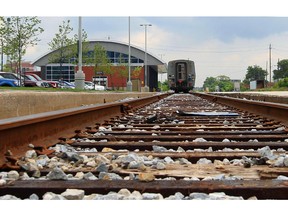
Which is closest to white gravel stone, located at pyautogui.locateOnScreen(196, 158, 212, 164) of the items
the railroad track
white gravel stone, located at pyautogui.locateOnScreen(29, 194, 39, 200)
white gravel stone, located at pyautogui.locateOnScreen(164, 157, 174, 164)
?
the railroad track

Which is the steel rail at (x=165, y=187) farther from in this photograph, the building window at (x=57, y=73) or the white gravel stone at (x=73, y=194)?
the building window at (x=57, y=73)

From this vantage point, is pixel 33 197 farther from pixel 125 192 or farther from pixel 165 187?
pixel 165 187

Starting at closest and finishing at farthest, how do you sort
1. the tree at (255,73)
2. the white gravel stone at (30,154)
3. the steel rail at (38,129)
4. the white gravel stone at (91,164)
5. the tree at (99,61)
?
the white gravel stone at (91,164) → the steel rail at (38,129) → the white gravel stone at (30,154) → the tree at (99,61) → the tree at (255,73)

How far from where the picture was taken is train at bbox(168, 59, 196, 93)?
1390 inches

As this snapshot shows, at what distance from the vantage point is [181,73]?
35.7m

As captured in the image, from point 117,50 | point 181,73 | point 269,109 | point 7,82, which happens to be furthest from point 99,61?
point 269,109

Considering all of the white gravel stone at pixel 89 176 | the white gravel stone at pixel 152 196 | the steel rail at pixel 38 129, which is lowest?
the white gravel stone at pixel 89 176

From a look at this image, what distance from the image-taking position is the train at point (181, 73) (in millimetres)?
35312

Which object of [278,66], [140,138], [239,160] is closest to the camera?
[239,160]

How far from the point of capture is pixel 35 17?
34.0 meters

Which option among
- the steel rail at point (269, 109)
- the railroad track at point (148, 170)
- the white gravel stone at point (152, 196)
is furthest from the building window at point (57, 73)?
the white gravel stone at point (152, 196)
